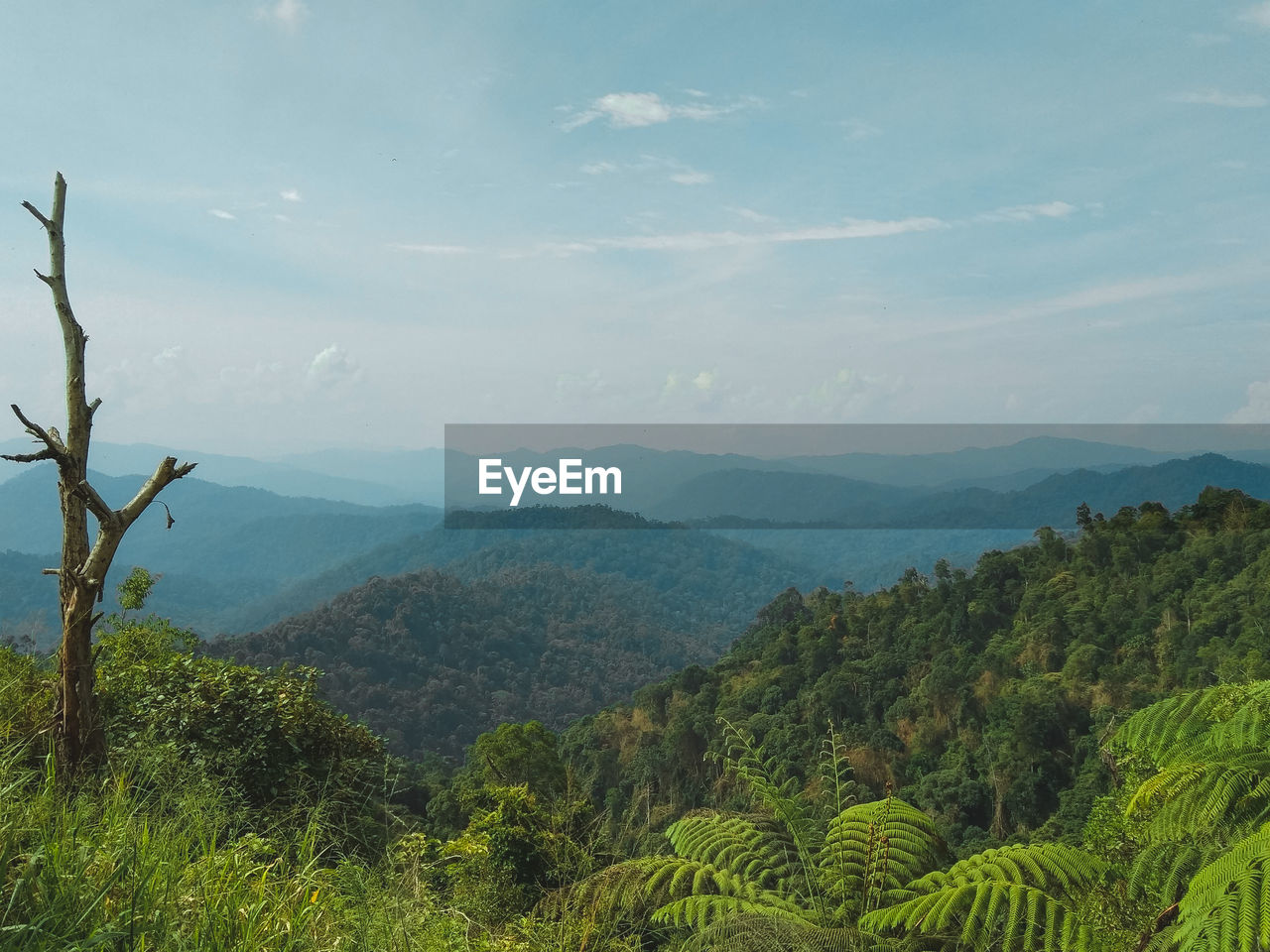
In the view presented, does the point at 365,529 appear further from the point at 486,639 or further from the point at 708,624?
the point at 486,639

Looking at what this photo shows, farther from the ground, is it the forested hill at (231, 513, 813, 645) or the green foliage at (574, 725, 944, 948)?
the green foliage at (574, 725, 944, 948)

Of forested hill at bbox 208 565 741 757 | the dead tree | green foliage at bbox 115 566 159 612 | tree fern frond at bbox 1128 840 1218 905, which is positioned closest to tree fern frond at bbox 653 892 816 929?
tree fern frond at bbox 1128 840 1218 905

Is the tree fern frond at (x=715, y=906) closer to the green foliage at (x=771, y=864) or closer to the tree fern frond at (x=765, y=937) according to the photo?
the green foliage at (x=771, y=864)

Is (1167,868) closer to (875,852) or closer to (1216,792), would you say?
(1216,792)

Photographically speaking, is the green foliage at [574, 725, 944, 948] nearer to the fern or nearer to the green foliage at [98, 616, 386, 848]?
the fern

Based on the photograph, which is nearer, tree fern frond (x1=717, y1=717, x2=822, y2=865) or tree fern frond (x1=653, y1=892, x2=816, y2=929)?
tree fern frond (x1=653, y1=892, x2=816, y2=929)

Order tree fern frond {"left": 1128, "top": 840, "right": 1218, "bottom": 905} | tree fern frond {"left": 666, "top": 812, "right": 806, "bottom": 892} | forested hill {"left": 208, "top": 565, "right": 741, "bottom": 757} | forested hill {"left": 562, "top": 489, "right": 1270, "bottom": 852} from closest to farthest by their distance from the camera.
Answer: tree fern frond {"left": 1128, "top": 840, "right": 1218, "bottom": 905} → tree fern frond {"left": 666, "top": 812, "right": 806, "bottom": 892} → forested hill {"left": 562, "top": 489, "right": 1270, "bottom": 852} → forested hill {"left": 208, "top": 565, "right": 741, "bottom": 757}

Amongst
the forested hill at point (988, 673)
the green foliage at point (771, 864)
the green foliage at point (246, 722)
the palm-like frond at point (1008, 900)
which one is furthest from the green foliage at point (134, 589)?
the forested hill at point (988, 673)

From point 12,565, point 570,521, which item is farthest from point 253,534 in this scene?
point 12,565
